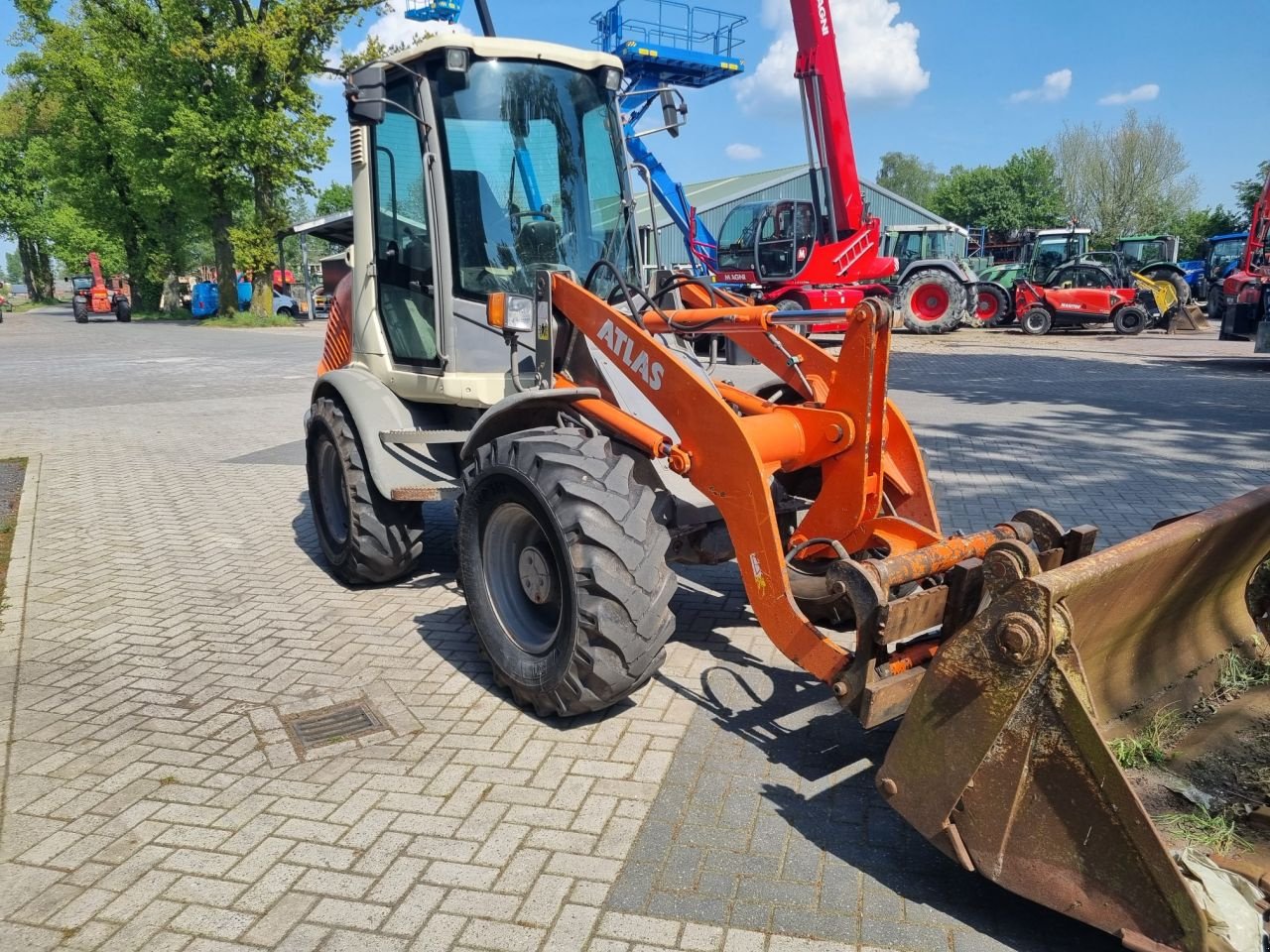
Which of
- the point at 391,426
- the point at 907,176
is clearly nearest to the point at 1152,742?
the point at 391,426

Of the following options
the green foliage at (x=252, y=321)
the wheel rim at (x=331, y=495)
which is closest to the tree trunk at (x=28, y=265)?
the green foliage at (x=252, y=321)

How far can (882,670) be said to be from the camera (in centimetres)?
325

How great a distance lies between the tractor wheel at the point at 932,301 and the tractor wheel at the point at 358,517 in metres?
19.3

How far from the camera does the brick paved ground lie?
2.82 meters

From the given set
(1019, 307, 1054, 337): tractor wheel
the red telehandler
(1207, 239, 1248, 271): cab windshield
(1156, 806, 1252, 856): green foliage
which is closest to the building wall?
(1207, 239, 1248, 271): cab windshield

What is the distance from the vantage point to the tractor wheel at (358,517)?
210 inches

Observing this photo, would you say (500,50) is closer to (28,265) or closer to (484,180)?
(484,180)

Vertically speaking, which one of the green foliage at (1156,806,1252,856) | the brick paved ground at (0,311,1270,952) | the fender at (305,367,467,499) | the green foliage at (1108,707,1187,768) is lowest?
the brick paved ground at (0,311,1270,952)

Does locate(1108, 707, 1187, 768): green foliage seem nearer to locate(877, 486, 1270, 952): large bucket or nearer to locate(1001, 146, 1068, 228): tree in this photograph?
locate(877, 486, 1270, 952): large bucket

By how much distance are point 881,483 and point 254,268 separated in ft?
110

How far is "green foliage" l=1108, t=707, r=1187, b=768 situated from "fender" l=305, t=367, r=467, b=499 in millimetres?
3495

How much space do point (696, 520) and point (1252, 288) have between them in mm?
16750

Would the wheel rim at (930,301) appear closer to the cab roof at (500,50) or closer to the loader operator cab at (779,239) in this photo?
the loader operator cab at (779,239)

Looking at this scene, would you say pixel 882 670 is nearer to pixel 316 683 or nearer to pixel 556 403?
Result: pixel 556 403
